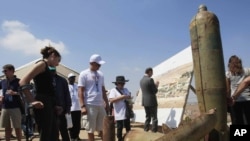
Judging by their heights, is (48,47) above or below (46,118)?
above

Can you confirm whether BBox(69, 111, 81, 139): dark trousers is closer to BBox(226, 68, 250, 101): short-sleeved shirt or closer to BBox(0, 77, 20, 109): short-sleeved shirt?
BBox(0, 77, 20, 109): short-sleeved shirt

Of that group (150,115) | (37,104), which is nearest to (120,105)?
(150,115)

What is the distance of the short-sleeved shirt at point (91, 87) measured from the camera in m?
5.57

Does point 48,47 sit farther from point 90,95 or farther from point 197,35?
point 197,35

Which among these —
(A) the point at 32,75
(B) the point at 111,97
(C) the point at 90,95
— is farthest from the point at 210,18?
(B) the point at 111,97

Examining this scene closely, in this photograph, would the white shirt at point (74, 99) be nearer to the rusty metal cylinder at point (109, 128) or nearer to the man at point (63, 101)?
the man at point (63, 101)

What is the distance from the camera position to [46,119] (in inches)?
162

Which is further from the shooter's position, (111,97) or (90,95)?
(111,97)

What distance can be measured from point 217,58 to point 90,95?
294 cm

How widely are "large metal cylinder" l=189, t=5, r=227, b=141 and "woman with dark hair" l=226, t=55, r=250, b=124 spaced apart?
6.63 feet

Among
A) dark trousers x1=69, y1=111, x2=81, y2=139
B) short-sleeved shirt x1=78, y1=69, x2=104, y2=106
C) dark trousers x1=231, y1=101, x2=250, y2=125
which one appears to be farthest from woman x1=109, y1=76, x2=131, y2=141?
dark trousers x1=231, y1=101, x2=250, y2=125

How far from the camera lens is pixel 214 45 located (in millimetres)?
3055

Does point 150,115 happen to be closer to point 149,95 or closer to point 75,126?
point 149,95

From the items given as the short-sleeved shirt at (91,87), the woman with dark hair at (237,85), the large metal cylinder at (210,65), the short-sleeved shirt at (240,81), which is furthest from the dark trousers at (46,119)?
the short-sleeved shirt at (240,81)
